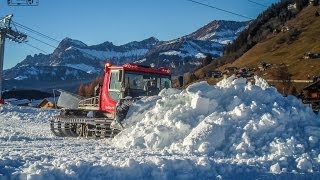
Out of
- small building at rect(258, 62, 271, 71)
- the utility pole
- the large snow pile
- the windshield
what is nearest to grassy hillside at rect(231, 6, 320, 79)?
small building at rect(258, 62, 271, 71)

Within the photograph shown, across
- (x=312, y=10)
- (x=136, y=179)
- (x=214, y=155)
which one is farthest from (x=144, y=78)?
(x=312, y=10)

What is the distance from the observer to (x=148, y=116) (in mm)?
15445

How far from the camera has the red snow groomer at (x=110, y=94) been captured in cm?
1938

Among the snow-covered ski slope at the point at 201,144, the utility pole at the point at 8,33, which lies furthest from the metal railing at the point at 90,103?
the utility pole at the point at 8,33

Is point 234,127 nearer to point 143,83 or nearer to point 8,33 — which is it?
point 143,83

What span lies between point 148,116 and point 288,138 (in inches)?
165

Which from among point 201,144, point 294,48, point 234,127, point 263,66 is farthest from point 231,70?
point 201,144

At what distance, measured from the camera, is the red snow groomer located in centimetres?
1938

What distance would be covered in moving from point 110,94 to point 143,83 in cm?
133

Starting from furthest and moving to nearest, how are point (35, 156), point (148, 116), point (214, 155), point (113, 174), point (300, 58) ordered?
point (300, 58) → point (148, 116) → point (214, 155) → point (35, 156) → point (113, 174)

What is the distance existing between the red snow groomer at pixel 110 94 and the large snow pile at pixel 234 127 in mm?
3006

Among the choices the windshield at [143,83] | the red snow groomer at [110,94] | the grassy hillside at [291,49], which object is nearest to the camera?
the red snow groomer at [110,94]

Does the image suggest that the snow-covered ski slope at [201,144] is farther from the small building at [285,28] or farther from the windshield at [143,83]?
the small building at [285,28]

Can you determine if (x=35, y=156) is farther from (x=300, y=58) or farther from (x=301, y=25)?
(x=301, y=25)
